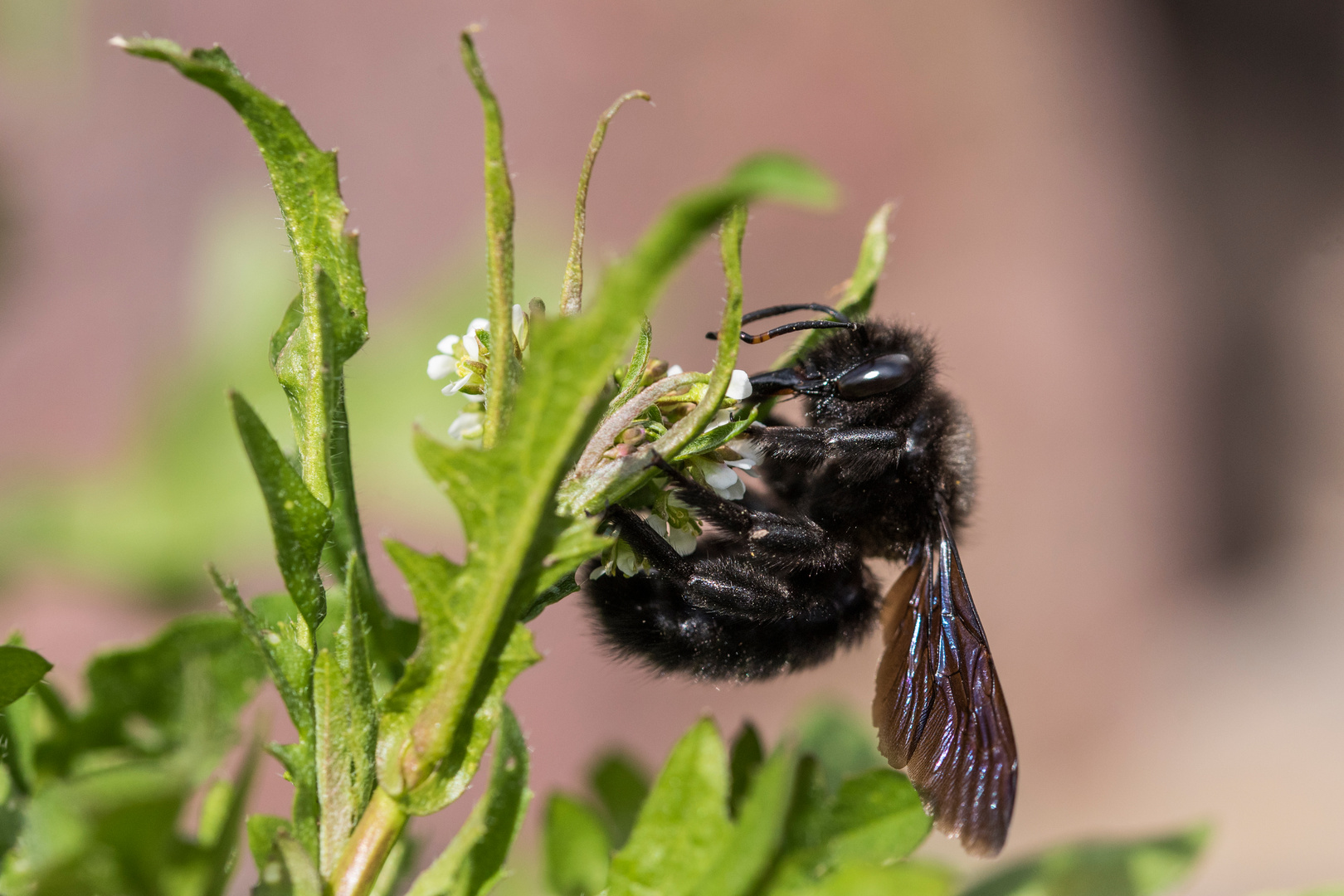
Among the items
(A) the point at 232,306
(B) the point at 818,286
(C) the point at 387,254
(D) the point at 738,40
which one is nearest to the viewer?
(A) the point at 232,306

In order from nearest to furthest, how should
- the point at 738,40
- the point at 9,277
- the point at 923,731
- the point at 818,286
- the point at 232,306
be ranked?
1. the point at 923,731
2. the point at 9,277
3. the point at 232,306
4. the point at 818,286
5. the point at 738,40

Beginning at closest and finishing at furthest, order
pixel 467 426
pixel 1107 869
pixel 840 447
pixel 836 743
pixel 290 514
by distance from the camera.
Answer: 1. pixel 290 514
2. pixel 467 426
3. pixel 1107 869
4. pixel 840 447
5. pixel 836 743

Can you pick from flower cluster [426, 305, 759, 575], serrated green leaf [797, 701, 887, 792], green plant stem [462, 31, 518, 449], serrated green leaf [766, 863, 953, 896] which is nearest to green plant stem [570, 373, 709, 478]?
flower cluster [426, 305, 759, 575]

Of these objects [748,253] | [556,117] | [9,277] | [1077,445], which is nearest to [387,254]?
[556,117]

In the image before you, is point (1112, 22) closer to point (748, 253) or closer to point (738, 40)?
point (738, 40)

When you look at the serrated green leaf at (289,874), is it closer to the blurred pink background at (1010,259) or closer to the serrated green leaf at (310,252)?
the serrated green leaf at (310,252)

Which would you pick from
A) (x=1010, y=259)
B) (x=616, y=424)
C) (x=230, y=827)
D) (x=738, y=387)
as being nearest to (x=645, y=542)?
(x=738, y=387)

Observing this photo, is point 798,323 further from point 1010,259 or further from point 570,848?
point 1010,259
